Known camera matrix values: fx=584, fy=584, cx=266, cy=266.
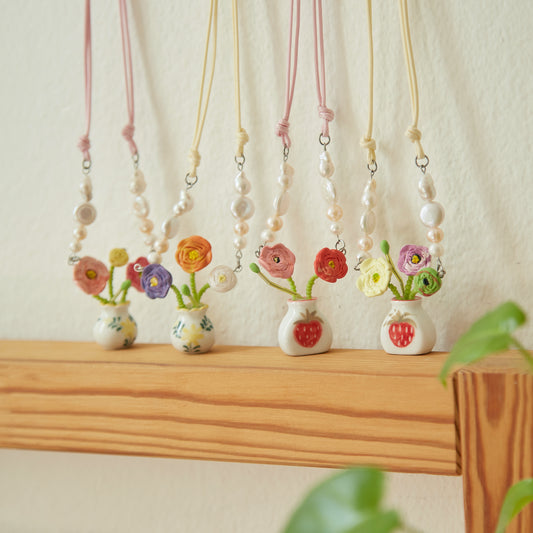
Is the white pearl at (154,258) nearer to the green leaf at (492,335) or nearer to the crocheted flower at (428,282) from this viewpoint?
the crocheted flower at (428,282)

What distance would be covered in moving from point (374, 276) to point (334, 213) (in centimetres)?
8

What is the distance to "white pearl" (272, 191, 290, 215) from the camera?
605 millimetres

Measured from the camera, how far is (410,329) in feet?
1.82

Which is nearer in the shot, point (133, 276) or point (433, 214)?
point (433, 214)

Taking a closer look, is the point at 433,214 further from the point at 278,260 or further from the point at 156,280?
the point at 156,280

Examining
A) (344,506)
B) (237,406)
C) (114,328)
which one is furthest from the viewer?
(114,328)

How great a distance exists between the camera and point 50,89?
0.73 metres

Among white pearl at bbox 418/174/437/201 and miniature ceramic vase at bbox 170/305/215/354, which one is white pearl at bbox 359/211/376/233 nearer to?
white pearl at bbox 418/174/437/201

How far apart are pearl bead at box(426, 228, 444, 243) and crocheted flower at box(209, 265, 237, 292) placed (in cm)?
20

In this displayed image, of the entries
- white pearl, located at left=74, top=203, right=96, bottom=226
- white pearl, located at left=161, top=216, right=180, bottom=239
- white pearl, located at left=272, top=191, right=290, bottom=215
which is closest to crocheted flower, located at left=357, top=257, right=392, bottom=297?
white pearl, located at left=272, top=191, right=290, bottom=215

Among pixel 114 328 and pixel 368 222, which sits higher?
pixel 368 222

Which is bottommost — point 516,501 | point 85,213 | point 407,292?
point 516,501

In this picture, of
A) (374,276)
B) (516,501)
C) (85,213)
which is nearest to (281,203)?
(374,276)

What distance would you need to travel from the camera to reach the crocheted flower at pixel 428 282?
543 millimetres
